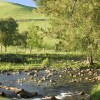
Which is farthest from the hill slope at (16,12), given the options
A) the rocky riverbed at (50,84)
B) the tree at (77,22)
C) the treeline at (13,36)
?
the rocky riverbed at (50,84)

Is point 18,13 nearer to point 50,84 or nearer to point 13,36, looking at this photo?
point 13,36

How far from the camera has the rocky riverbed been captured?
36969mm

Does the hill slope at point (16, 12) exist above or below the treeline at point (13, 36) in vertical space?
above

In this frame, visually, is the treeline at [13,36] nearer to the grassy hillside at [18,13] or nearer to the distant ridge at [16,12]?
the grassy hillside at [18,13]

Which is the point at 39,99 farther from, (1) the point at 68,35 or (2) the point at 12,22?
(2) the point at 12,22

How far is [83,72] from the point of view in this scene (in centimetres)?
5562

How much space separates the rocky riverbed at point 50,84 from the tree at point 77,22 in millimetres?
4085

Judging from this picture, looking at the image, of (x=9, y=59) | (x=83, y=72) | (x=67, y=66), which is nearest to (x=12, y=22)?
(x=9, y=59)

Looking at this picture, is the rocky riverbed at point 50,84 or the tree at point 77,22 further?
the tree at point 77,22

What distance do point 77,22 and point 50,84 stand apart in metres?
16.1

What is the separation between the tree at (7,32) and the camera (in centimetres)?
9944

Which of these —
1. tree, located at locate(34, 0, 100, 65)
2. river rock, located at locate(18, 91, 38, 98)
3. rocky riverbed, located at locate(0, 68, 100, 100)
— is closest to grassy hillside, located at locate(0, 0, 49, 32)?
tree, located at locate(34, 0, 100, 65)

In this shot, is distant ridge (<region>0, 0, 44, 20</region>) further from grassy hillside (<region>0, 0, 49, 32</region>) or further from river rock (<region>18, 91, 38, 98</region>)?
river rock (<region>18, 91, 38, 98</region>)

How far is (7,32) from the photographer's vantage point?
10275 cm
